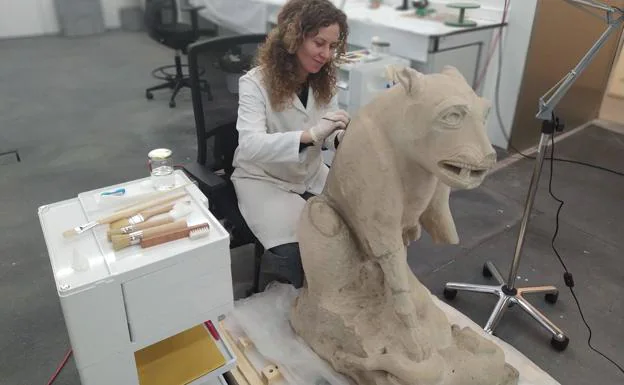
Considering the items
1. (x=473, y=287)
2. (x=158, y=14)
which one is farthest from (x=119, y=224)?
(x=158, y=14)

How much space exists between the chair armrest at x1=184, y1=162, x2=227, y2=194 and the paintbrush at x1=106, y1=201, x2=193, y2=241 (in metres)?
0.36

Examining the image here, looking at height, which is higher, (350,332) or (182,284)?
(182,284)

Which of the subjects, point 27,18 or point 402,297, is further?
point 27,18

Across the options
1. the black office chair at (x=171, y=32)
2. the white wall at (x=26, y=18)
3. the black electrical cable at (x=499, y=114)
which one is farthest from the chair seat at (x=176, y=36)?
the white wall at (x=26, y=18)

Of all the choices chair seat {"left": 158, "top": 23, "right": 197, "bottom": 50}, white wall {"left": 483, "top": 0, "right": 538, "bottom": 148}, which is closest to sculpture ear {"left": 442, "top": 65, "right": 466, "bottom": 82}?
white wall {"left": 483, "top": 0, "right": 538, "bottom": 148}

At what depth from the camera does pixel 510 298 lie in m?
2.01

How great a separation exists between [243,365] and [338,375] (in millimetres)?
315

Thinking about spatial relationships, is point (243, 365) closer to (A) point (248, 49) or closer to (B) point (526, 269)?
(A) point (248, 49)

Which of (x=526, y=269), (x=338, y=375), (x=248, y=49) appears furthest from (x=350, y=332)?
(x=526, y=269)

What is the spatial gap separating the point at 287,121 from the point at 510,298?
3.86 ft

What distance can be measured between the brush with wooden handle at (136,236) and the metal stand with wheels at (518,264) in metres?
1.23

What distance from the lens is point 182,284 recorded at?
3.82 ft

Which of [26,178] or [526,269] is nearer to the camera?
[526,269]

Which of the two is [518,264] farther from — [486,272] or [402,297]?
[402,297]
